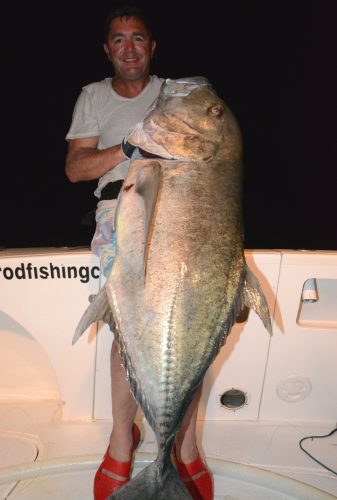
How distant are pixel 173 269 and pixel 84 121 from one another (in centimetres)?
105

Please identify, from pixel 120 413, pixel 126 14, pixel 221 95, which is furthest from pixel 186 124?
pixel 221 95

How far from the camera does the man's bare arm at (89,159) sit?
202 centimetres

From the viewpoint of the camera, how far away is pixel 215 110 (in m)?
1.87

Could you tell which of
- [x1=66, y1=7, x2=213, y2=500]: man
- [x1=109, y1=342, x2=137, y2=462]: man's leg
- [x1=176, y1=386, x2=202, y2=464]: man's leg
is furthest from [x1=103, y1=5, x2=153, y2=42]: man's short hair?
[x1=176, y1=386, x2=202, y2=464]: man's leg

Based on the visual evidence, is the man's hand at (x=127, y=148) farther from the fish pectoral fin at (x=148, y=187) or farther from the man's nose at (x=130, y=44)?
the man's nose at (x=130, y=44)

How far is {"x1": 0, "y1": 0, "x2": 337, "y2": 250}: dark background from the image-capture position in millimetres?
13430

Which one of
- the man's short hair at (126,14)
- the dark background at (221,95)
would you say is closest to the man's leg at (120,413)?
the man's short hair at (126,14)

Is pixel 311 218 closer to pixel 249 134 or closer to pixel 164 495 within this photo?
pixel 249 134

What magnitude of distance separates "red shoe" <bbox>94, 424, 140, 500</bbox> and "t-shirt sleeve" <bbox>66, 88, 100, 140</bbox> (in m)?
1.55

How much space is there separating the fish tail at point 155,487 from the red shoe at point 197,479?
0.33 meters

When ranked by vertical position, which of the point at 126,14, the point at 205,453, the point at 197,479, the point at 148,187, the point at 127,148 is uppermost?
the point at 126,14

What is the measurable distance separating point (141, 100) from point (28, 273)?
108 centimetres

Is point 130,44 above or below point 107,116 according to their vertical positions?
above

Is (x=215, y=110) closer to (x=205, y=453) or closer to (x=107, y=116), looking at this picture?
(x=107, y=116)
